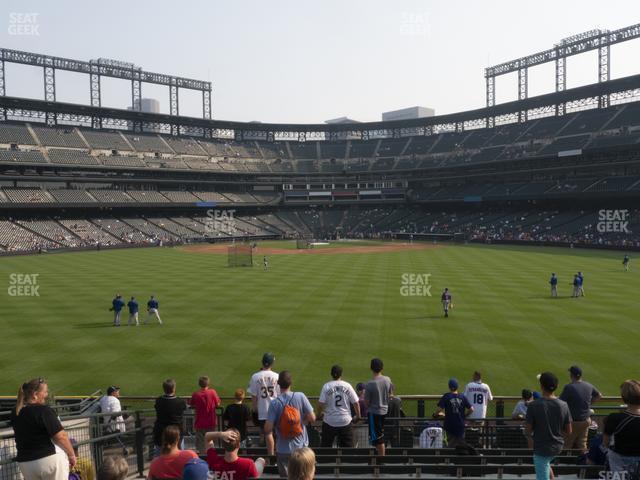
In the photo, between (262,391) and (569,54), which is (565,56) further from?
(262,391)

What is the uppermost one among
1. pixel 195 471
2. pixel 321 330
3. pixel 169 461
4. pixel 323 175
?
pixel 323 175

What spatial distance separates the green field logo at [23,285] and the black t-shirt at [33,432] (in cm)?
3223

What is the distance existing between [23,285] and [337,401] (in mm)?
37261

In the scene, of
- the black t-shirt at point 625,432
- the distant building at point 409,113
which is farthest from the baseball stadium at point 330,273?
the distant building at point 409,113

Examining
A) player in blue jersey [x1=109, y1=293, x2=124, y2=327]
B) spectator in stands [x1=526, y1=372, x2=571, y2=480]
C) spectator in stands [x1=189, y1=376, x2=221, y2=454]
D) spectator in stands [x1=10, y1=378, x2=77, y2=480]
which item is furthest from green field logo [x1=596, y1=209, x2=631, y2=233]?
spectator in stands [x1=10, y1=378, x2=77, y2=480]

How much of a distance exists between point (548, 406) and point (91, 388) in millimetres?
15267

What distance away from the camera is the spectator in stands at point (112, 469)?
167 inches

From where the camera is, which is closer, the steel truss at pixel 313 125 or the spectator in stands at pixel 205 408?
the spectator in stands at pixel 205 408

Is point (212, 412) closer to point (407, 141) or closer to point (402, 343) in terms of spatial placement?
point (402, 343)

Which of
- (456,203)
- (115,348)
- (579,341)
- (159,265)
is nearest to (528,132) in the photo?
(456,203)

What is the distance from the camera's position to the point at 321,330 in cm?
2341

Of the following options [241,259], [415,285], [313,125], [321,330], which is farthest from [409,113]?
[321,330]

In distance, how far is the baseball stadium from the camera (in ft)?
31.0

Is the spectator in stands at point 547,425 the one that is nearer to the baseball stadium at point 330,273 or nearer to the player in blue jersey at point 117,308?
the baseball stadium at point 330,273
